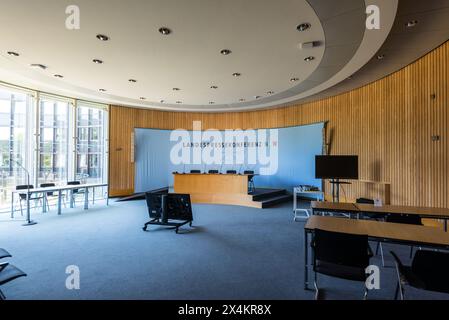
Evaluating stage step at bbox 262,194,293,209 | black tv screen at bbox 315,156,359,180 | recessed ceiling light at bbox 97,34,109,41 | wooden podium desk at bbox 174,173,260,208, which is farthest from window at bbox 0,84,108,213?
black tv screen at bbox 315,156,359,180

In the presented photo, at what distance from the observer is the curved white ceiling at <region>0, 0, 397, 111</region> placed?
3.39m

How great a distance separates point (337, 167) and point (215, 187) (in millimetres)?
4459

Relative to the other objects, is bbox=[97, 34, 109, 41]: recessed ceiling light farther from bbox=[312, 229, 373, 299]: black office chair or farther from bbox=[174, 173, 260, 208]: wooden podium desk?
bbox=[174, 173, 260, 208]: wooden podium desk

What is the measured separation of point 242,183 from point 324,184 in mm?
3084

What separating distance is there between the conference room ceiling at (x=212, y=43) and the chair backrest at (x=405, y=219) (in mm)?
3012

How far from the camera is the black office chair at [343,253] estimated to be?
7.37 ft

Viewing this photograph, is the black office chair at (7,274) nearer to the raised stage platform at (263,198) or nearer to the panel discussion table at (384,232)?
the panel discussion table at (384,232)

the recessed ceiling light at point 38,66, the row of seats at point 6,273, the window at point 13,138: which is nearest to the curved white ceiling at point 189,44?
the recessed ceiling light at point 38,66

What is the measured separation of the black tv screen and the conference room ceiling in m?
2.30

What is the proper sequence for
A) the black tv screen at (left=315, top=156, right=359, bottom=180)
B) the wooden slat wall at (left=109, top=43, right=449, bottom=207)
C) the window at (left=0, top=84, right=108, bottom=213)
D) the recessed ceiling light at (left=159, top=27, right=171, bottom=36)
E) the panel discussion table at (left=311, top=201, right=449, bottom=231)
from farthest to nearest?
the window at (left=0, top=84, right=108, bottom=213) < the black tv screen at (left=315, top=156, right=359, bottom=180) < the wooden slat wall at (left=109, top=43, right=449, bottom=207) < the recessed ceiling light at (left=159, top=27, right=171, bottom=36) < the panel discussion table at (left=311, top=201, right=449, bottom=231)

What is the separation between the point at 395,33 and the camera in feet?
13.5
